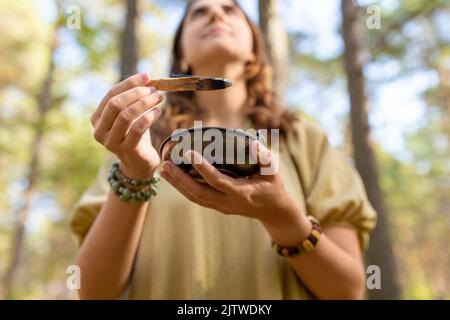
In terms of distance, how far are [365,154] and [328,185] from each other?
2433 mm

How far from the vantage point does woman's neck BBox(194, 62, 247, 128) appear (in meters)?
1.58

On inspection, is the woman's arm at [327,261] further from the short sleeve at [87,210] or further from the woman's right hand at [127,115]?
the short sleeve at [87,210]

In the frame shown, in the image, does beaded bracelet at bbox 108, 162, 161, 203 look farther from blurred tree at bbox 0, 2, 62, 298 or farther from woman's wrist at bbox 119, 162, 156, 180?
blurred tree at bbox 0, 2, 62, 298

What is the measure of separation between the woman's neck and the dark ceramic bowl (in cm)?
66

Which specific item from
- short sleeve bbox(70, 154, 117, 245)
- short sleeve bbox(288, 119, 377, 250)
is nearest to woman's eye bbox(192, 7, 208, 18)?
short sleeve bbox(288, 119, 377, 250)

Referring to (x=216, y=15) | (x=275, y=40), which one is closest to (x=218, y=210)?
(x=216, y=15)

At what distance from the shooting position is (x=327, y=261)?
119 centimetres

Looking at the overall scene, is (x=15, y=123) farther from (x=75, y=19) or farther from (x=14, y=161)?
(x=75, y=19)

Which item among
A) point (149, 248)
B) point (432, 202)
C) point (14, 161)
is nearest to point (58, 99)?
point (14, 161)

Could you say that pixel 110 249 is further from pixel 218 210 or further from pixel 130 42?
pixel 130 42

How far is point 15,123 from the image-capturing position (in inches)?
332

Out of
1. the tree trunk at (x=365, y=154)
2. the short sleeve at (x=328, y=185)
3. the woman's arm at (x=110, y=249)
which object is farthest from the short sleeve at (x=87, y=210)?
the tree trunk at (x=365, y=154)

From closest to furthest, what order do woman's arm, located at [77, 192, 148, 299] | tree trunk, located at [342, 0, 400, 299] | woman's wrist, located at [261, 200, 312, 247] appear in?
woman's wrist, located at [261, 200, 312, 247] → woman's arm, located at [77, 192, 148, 299] → tree trunk, located at [342, 0, 400, 299]
